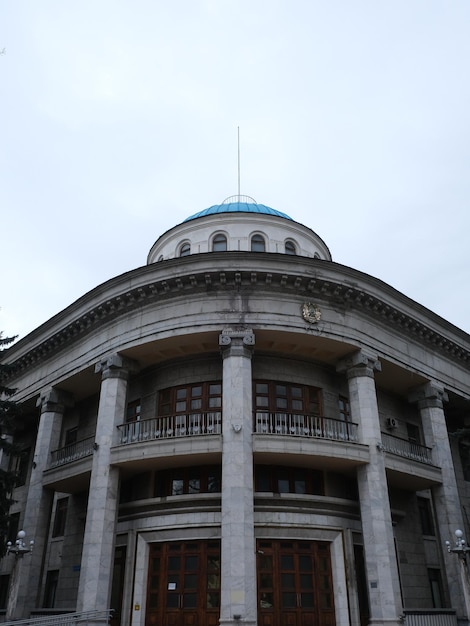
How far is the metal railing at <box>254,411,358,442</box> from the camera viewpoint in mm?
19542

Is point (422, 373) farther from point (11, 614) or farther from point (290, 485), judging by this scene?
point (11, 614)

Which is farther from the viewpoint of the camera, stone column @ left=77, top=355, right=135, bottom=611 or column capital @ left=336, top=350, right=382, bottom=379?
column capital @ left=336, top=350, right=382, bottom=379

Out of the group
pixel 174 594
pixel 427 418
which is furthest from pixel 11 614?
pixel 427 418

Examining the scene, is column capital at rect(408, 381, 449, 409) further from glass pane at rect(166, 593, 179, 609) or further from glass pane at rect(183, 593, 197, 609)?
glass pane at rect(166, 593, 179, 609)

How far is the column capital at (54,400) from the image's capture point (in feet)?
81.9

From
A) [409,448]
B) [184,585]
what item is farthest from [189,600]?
[409,448]

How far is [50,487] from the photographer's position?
76.4ft

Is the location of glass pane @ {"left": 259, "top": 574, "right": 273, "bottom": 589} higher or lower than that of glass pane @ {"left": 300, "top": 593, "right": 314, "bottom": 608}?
higher

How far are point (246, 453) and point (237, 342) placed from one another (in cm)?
385

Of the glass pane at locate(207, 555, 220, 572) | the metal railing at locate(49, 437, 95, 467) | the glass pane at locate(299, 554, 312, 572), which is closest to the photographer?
the glass pane at locate(207, 555, 220, 572)

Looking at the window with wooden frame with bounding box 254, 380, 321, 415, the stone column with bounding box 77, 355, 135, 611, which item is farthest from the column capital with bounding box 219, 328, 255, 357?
the stone column with bounding box 77, 355, 135, 611

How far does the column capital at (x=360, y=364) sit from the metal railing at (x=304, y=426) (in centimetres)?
195

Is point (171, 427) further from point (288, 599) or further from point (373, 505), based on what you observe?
point (373, 505)

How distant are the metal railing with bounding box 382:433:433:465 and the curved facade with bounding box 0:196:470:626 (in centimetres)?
11
